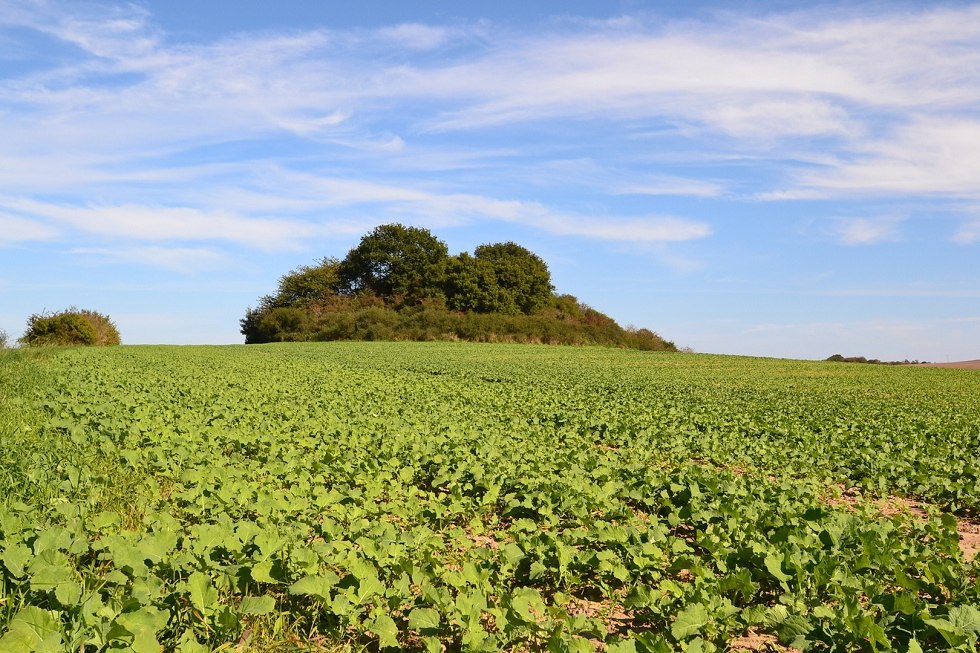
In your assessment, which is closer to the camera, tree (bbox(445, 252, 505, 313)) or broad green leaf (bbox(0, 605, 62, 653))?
broad green leaf (bbox(0, 605, 62, 653))

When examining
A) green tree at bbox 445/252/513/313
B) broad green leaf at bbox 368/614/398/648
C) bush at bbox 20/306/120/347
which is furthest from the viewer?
green tree at bbox 445/252/513/313

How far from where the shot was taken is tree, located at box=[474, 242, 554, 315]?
53.9m

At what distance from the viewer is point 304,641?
3.73 metres

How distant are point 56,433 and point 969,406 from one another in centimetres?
1827

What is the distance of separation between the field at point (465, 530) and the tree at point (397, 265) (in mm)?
42528

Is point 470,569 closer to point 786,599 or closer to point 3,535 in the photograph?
point 786,599

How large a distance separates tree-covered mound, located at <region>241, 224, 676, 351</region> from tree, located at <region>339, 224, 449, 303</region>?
8cm

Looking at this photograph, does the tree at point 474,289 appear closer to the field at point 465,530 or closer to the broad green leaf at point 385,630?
the field at point 465,530

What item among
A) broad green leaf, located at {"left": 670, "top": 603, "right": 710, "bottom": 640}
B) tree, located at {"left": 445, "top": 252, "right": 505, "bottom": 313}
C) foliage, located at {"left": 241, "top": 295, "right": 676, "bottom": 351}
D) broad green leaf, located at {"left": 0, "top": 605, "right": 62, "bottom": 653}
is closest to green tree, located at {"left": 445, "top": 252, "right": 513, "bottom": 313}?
tree, located at {"left": 445, "top": 252, "right": 505, "bottom": 313}

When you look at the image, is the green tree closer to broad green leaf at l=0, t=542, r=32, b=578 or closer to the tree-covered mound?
the tree-covered mound

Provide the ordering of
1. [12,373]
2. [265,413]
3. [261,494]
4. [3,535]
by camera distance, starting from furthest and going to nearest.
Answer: [12,373] < [265,413] < [261,494] < [3,535]

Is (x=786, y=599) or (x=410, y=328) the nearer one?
(x=786, y=599)

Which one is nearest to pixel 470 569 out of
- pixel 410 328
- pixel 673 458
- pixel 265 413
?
Answer: pixel 673 458

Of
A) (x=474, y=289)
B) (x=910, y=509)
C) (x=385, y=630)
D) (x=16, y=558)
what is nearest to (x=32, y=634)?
(x=16, y=558)
